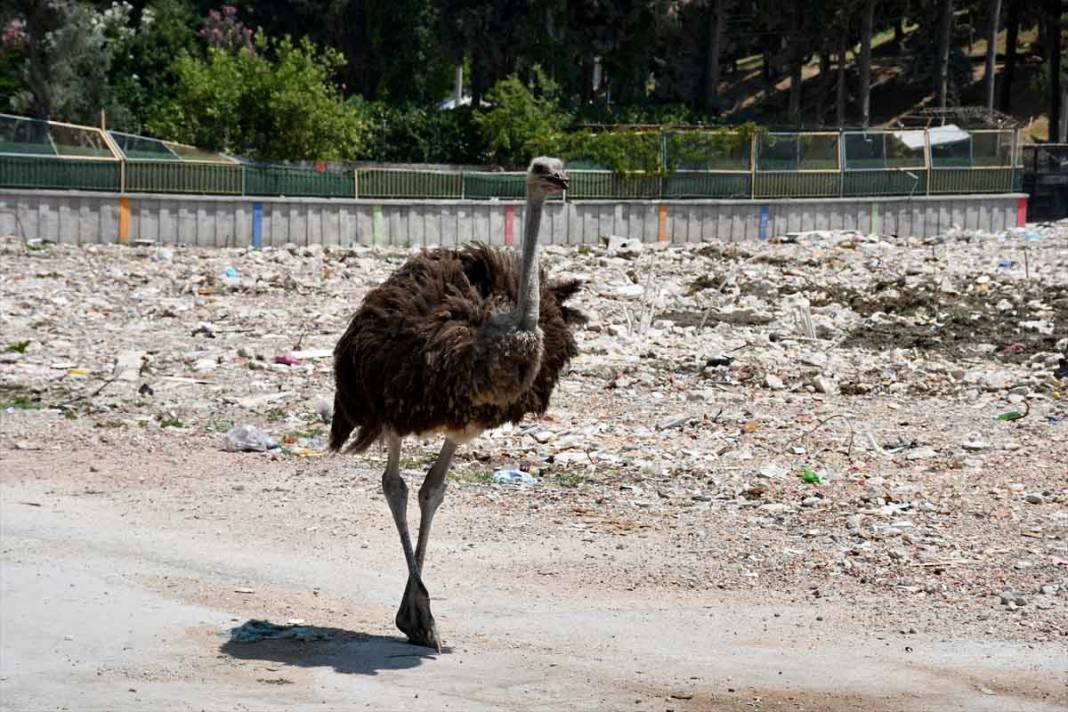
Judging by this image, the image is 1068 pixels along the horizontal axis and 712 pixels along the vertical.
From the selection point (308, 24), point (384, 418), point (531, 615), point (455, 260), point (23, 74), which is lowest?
point (531, 615)

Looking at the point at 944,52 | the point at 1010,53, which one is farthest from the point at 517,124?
the point at 1010,53

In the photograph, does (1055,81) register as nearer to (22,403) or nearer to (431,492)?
(22,403)

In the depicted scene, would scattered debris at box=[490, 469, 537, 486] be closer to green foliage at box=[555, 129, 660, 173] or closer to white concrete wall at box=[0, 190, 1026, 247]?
white concrete wall at box=[0, 190, 1026, 247]

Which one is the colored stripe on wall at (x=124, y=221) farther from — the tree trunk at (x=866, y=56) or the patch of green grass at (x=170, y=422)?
the tree trunk at (x=866, y=56)

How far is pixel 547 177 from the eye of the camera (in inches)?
292

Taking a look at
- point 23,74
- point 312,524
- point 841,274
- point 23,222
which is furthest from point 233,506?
point 23,74

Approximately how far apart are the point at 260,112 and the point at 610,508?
20.1 metres

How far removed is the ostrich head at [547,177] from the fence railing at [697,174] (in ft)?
61.9

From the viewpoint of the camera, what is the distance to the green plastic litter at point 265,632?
25.2ft

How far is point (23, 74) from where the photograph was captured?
36.2 m

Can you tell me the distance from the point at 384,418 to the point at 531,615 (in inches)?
51.6

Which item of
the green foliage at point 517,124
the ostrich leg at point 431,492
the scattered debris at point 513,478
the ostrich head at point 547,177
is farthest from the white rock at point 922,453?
the green foliage at point 517,124

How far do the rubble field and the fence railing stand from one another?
20.6 ft

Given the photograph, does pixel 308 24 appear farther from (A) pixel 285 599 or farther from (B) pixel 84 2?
(A) pixel 285 599
